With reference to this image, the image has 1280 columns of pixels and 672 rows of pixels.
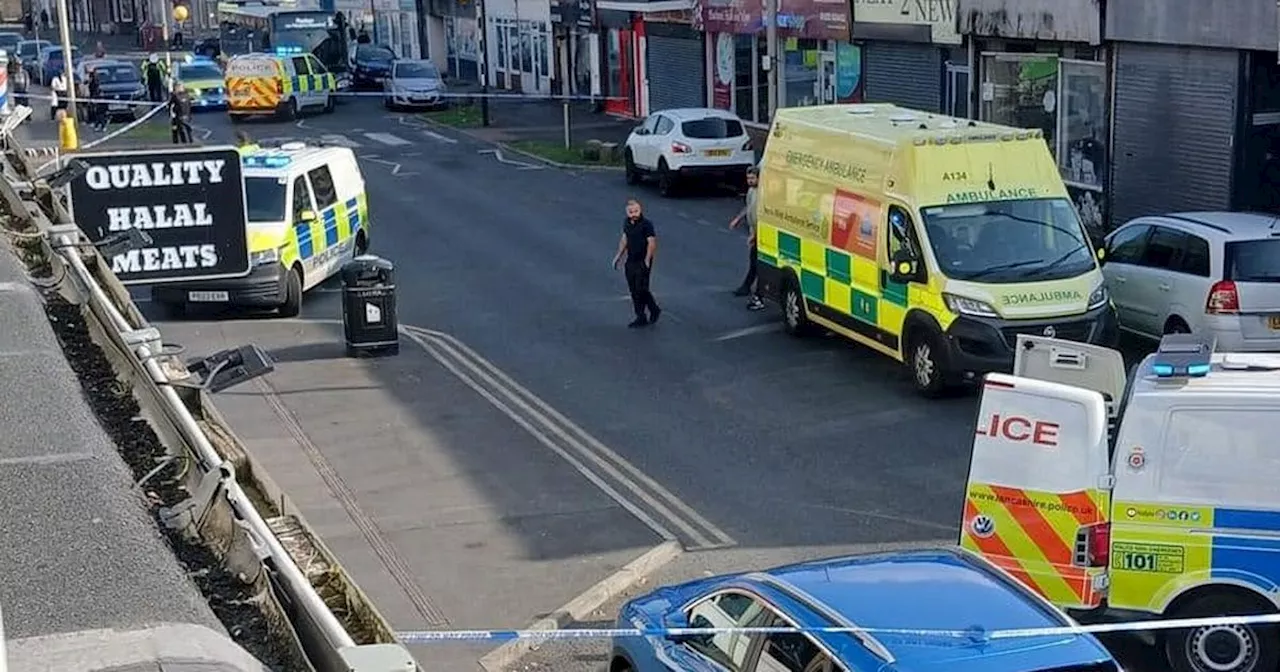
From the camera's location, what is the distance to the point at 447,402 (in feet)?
59.4

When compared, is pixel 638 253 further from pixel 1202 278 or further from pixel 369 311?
pixel 1202 278

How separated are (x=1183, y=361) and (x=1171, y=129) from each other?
1562cm

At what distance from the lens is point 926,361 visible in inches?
682

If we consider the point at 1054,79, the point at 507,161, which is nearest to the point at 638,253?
the point at 1054,79

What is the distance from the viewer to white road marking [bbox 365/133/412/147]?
4303cm

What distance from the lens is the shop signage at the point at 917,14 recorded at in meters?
29.9

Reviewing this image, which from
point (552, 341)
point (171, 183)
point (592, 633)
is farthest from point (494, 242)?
point (592, 633)

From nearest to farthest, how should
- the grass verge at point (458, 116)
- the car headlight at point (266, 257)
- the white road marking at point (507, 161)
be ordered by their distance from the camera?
the car headlight at point (266, 257) → the white road marking at point (507, 161) → the grass verge at point (458, 116)

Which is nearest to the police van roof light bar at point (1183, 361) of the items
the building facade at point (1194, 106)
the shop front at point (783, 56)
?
the building facade at point (1194, 106)

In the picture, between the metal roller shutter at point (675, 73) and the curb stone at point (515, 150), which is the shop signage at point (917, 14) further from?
the metal roller shutter at point (675, 73)

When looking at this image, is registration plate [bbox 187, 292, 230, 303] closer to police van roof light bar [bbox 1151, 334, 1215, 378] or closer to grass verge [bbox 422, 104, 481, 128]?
police van roof light bar [bbox 1151, 334, 1215, 378]

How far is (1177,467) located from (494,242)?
742 inches

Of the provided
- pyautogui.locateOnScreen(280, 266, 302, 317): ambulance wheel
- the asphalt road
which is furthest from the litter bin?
pyautogui.locateOnScreen(280, 266, 302, 317): ambulance wheel

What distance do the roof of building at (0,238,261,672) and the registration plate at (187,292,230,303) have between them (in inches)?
614
